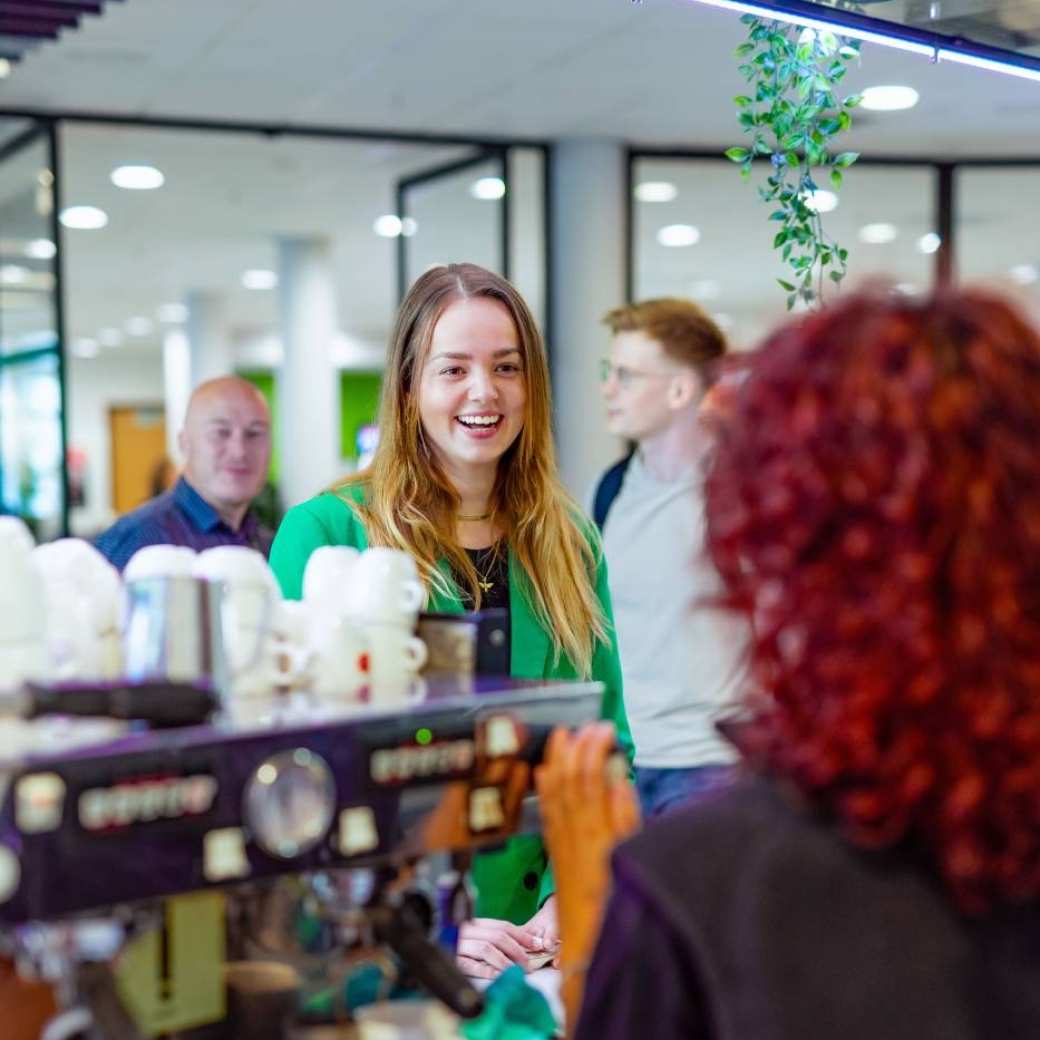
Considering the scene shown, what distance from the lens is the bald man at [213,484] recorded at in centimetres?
381

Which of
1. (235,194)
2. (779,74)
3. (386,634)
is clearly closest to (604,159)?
Result: (235,194)

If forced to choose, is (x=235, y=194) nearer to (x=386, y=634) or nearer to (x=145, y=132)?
(x=145, y=132)

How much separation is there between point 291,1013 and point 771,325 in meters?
0.68

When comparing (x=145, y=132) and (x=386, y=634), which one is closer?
(x=386, y=634)

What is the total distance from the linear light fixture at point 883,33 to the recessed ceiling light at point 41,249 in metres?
4.07

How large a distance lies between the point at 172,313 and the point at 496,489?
43.7 ft

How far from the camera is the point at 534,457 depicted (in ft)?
7.48

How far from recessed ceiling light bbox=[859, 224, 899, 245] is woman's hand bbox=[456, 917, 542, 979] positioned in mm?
7685

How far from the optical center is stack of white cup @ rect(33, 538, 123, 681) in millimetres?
1237

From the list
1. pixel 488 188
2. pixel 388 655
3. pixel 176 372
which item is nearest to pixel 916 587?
pixel 388 655

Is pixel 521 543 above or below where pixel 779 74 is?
below

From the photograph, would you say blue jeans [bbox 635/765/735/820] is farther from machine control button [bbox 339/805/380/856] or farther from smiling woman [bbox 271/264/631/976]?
machine control button [bbox 339/805/380/856]

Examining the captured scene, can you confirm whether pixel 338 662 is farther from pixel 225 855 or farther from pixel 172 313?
pixel 172 313

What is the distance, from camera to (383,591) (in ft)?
4.41
